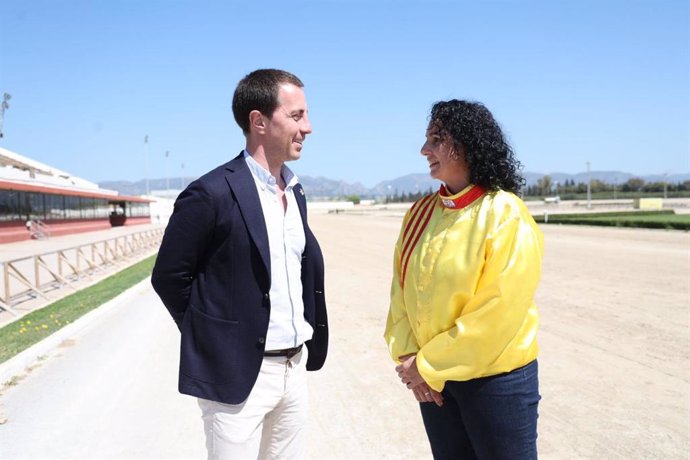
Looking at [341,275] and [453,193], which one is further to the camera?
→ [341,275]

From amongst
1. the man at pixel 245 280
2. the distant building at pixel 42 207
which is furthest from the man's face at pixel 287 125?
the distant building at pixel 42 207

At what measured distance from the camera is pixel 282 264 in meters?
2.26

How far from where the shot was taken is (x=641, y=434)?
3.98m

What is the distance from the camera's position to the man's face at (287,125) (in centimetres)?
223

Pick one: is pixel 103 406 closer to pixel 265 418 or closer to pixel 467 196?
pixel 265 418

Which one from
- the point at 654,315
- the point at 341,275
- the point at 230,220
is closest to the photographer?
the point at 230,220

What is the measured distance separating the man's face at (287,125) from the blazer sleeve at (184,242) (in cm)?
36

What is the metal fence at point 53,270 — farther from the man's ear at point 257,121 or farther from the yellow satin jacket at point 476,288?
the yellow satin jacket at point 476,288

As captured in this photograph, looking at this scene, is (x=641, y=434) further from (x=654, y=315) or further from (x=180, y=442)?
(x=654, y=315)

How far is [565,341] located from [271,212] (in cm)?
549

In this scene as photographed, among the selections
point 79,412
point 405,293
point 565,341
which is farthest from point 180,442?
point 565,341

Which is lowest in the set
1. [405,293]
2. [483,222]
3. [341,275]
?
[341,275]

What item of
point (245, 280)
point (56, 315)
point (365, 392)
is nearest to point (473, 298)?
point (245, 280)

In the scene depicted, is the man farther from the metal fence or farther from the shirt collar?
the metal fence
